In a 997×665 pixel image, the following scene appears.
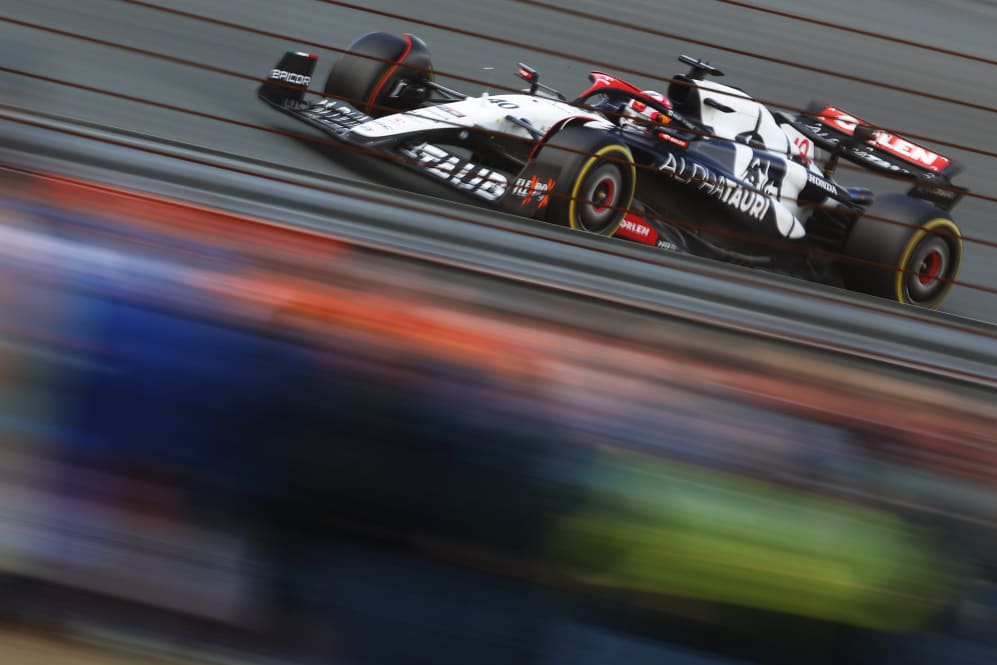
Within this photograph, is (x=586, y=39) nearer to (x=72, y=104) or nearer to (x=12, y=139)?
(x=72, y=104)

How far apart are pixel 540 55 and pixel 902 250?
2.12m

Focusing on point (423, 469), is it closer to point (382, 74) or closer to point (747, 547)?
point (747, 547)

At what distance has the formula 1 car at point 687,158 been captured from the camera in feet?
16.3

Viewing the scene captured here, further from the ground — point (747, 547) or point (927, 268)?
point (747, 547)

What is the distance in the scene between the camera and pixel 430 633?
1.90m

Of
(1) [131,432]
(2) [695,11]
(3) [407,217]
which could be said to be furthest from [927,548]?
(2) [695,11]

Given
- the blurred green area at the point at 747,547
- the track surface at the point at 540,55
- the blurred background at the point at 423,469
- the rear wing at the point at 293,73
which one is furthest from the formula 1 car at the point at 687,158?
the blurred green area at the point at 747,547

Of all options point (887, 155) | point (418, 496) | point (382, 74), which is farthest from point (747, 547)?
point (887, 155)

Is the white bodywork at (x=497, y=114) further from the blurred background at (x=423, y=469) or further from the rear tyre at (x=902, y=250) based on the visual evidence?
the blurred background at (x=423, y=469)

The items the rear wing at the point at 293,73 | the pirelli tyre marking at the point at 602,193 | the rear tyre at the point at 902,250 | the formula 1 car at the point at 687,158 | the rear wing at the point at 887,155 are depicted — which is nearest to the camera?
the pirelli tyre marking at the point at 602,193

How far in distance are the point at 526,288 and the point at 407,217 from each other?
0.97 ft

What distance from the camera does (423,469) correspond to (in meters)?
1.91

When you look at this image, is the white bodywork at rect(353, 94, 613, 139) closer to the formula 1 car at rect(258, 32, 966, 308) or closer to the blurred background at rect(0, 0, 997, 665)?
the formula 1 car at rect(258, 32, 966, 308)

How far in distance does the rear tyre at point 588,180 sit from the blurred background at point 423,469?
2442 millimetres
